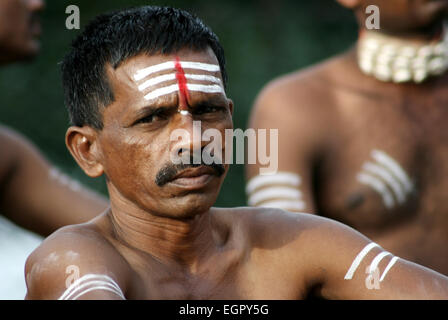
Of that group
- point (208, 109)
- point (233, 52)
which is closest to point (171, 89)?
point (208, 109)

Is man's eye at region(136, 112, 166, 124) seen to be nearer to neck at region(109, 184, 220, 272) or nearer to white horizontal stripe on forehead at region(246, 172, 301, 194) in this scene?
neck at region(109, 184, 220, 272)

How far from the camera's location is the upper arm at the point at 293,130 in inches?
145

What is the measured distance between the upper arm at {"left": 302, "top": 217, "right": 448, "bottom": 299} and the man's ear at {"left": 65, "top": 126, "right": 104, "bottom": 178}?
607mm

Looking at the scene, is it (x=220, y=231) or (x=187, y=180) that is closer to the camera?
(x=187, y=180)

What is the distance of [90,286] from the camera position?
6.56 feet

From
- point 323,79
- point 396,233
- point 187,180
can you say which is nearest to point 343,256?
point 187,180

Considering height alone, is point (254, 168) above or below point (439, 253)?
above

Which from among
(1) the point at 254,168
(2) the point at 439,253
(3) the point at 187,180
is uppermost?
(3) the point at 187,180

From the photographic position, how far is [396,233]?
146 inches

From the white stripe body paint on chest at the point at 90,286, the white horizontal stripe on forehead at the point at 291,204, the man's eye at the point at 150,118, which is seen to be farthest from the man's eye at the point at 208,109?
the white horizontal stripe on forehead at the point at 291,204

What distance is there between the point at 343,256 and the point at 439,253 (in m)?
1.51

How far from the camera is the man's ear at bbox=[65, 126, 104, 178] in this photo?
2359mm

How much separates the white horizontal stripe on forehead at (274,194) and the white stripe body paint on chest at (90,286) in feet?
5.62
